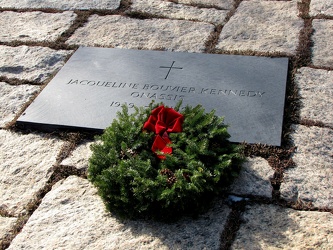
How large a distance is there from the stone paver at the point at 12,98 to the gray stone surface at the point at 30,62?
0.34ft

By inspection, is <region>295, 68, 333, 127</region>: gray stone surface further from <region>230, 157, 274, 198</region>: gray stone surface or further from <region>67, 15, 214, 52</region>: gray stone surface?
<region>67, 15, 214, 52</region>: gray stone surface

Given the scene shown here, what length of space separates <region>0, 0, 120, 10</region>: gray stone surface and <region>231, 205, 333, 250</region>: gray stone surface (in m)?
2.42

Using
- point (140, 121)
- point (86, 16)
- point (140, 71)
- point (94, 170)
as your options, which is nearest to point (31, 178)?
point (94, 170)

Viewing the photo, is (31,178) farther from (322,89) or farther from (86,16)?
(86,16)

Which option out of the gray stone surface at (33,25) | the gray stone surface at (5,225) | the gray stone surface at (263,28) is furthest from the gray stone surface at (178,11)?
the gray stone surface at (5,225)

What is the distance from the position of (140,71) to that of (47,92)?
0.54 m

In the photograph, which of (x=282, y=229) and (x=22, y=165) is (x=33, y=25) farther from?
(x=282, y=229)

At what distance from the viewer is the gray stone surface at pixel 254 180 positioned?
84.7 inches

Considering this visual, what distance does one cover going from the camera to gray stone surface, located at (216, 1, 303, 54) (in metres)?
3.27

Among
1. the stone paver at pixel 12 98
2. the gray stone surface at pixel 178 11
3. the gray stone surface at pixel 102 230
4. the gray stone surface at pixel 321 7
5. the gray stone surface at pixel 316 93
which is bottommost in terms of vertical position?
Answer: the gray stone surface at pixel 321 7

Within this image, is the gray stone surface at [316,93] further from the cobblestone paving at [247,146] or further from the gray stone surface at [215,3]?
the gray stone surface at [215,3]

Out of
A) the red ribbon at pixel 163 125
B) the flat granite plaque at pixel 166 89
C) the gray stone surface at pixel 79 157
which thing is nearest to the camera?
the red ribbon at pixel 163 125

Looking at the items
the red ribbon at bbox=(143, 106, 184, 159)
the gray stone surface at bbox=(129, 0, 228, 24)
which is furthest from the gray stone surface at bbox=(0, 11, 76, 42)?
the red ribbon at bbox=(143, 106, 184, 159)

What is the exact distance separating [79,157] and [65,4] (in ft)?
6.58
